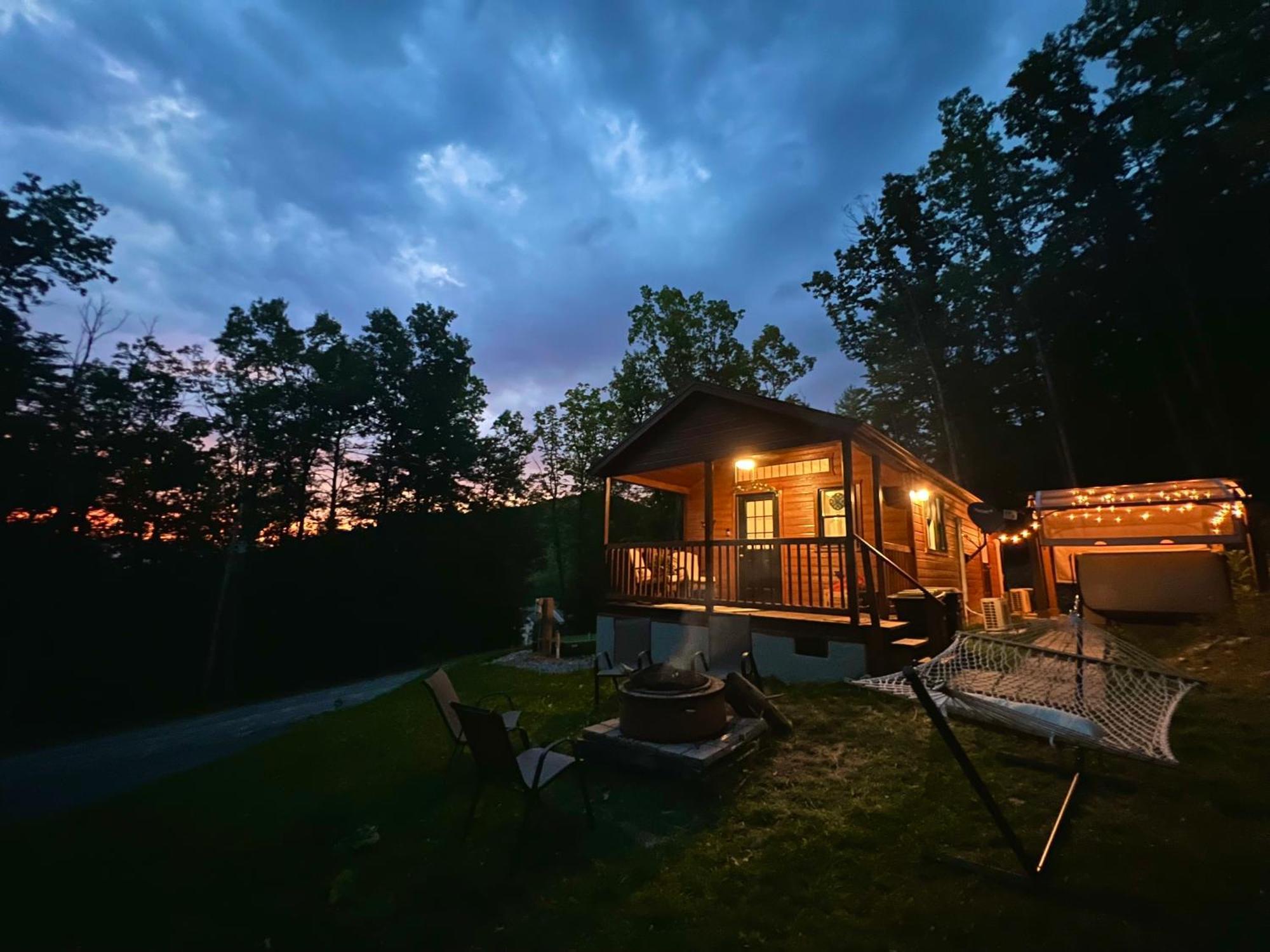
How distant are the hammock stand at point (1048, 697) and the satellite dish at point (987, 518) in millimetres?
10100

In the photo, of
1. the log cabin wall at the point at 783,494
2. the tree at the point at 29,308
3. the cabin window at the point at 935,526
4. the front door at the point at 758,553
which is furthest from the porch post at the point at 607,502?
the tree at the point at 29,308

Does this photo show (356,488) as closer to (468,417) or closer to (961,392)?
(468,417)

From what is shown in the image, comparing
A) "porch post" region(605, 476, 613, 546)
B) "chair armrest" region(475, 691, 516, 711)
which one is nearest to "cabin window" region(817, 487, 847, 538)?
"porch post" region(605, 476, 613, 546)

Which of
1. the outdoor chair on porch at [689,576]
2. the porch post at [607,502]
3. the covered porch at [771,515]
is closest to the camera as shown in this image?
the covered porch at [771,515]

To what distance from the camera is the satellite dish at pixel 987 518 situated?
13.9 m

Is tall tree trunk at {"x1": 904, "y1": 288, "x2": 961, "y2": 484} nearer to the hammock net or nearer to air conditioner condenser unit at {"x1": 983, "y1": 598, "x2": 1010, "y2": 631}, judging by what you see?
air conditioner condenser unit at {"x1": 983, "y1": 598, "x2": 1010, "y2": 631}

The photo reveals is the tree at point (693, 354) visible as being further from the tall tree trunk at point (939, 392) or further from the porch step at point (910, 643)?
the porch step at point (910, 643)

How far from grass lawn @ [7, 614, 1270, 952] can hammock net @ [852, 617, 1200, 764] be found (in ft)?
1.94

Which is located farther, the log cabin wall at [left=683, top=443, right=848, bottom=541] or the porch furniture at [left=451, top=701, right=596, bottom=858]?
the log cabin wall at [left=683, top=443, right=848, bottom=541]

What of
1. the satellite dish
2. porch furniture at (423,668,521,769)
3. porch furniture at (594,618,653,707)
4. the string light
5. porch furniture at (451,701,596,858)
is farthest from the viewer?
the satellite dish

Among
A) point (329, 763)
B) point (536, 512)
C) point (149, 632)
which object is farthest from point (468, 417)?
point (329, 763)

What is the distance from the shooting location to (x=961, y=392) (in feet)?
83.1

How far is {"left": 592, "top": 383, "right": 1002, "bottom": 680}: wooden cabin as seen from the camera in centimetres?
806

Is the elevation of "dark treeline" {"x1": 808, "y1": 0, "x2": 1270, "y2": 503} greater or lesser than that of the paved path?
greater
